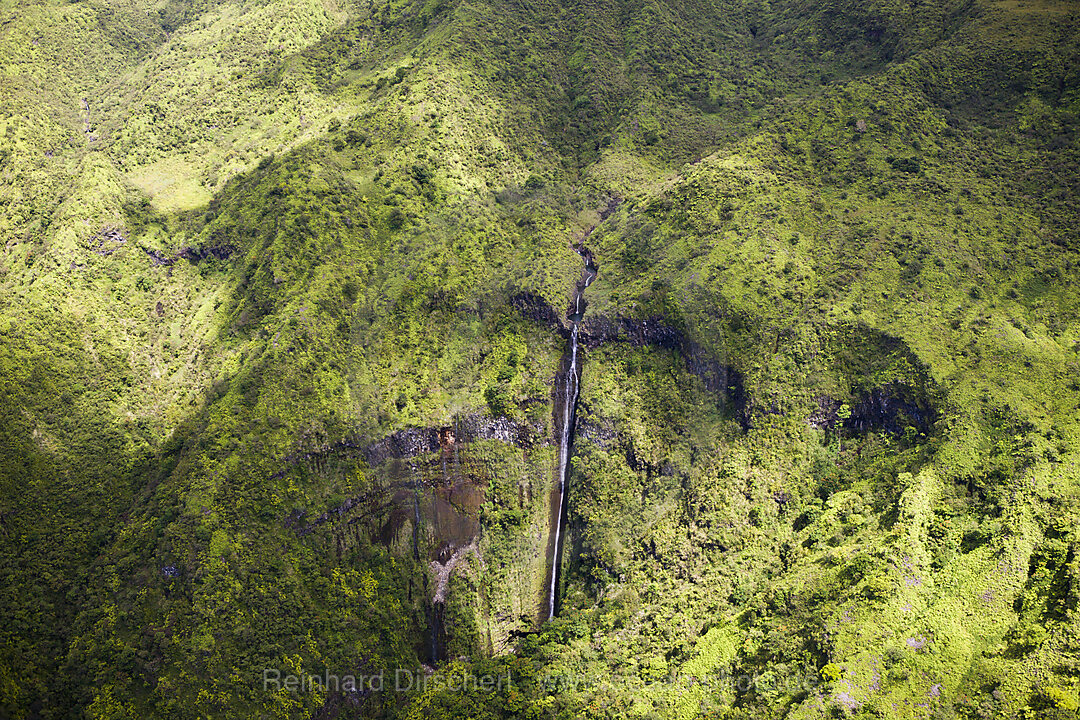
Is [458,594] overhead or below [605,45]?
below

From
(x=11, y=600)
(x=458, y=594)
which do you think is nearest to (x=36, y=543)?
(x=11, y=600)

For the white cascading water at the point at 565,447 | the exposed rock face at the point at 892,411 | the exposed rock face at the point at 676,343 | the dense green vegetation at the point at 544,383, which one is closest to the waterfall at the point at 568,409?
the white cascading water at the point at 565,447

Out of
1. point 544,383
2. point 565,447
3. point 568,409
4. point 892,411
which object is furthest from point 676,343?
point 892,411

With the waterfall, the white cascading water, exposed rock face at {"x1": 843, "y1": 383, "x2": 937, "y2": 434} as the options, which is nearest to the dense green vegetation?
exposed rock face at {"x1": 843, "y1": 383, "x2": 937, "y2": 434}

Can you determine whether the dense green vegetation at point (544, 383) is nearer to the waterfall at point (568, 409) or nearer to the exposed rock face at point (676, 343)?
the exposed rock face at point (676, 343)

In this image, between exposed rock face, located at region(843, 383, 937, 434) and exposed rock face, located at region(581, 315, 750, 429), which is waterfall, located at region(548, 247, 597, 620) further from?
exposed rock face, located at region(843, 383, 937, 434)

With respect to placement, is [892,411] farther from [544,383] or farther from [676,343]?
[544,383]

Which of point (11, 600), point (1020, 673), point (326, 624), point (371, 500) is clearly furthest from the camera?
point (371, 500)

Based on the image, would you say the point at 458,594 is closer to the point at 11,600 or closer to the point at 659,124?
the point at 11,600
